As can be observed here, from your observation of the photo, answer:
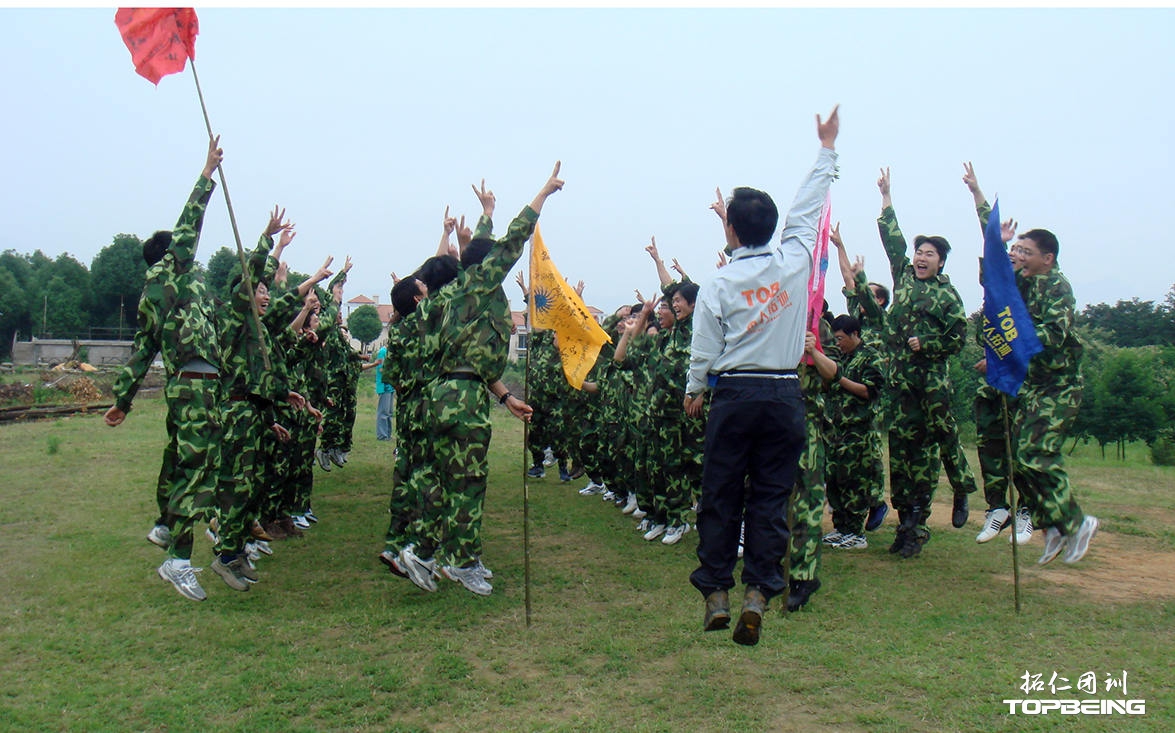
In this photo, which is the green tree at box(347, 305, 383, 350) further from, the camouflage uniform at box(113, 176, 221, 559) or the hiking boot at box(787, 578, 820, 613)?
the hiking boot at box(787, 578, 820, 613)

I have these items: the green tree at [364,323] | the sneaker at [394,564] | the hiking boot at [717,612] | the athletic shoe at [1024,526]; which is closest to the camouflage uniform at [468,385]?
the sneaker at [394,564]

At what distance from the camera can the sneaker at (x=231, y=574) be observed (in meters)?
6.40

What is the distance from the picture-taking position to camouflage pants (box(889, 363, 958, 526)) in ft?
24.6

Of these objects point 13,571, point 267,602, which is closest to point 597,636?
point 267,602

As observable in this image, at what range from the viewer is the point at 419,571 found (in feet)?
20.8

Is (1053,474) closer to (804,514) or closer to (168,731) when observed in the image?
(804,514)

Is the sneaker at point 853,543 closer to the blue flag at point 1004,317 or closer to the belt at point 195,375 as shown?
the blue flag at point 1004,317

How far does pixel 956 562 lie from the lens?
7484 millimetres

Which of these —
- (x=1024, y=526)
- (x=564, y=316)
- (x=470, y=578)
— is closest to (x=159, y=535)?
(x=470, y=578)

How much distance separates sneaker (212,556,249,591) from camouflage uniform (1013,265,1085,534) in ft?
20.0

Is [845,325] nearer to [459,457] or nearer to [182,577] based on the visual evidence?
[459,457]

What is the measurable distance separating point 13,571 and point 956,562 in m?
8.00

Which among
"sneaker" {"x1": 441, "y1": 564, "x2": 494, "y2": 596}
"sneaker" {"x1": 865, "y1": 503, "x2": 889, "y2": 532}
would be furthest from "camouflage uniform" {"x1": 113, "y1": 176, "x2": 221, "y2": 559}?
"sneaker" {"x1": 865, "y1": 503, "x2": 889, "y2": 532}

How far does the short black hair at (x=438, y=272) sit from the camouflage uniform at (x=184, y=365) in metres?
1.67
